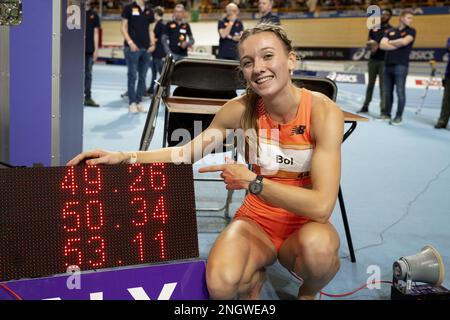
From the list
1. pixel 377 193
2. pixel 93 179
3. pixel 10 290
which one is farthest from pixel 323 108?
pixel 377 193

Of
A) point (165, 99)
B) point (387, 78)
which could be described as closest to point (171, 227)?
point (165, 99)

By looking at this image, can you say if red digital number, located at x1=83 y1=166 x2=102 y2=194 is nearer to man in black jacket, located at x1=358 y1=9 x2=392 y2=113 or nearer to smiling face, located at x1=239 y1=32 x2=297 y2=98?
smiling face, located at x1=239 y1=32 x2=297 y2=98

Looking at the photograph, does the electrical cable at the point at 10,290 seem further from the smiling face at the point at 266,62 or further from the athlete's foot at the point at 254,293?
the smiling face at the point at 266,62

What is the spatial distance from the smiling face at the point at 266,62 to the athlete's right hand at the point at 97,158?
1.93 ft

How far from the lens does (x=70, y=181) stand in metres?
A: 1.47

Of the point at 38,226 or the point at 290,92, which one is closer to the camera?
the point at 38,226

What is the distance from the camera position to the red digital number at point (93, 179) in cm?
149

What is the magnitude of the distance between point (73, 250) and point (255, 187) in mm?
645

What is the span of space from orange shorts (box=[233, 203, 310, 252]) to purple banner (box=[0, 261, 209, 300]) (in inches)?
15.3

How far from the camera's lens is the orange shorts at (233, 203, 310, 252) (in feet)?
6.18

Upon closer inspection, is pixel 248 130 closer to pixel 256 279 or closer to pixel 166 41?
pixel 256 279

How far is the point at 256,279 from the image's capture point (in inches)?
70.5

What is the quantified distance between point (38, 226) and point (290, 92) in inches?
41.3

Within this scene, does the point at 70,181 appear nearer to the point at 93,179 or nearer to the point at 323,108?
the point at 93,179
